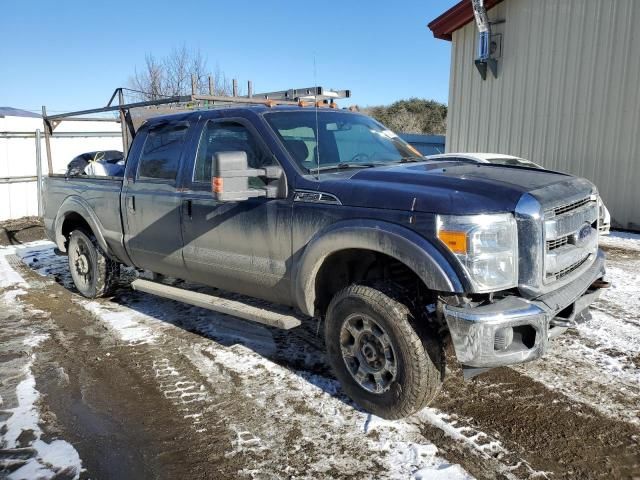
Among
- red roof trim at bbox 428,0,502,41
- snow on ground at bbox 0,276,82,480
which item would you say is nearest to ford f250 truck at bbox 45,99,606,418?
snow on ground at bbox 0,276,82,480

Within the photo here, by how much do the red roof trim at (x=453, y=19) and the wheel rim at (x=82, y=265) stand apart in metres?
9.90

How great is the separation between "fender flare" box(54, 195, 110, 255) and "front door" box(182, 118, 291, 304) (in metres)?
1.69

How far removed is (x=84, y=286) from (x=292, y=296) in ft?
12.0

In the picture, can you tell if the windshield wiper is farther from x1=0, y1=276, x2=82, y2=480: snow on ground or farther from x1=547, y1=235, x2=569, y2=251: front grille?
x1=0, y1=276, x2=82, y2=480: snow on ground

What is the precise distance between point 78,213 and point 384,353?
4.40 m

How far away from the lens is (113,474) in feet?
9.91

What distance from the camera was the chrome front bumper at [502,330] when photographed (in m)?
3.01

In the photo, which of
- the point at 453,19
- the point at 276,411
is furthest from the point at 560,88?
the point at 276,411

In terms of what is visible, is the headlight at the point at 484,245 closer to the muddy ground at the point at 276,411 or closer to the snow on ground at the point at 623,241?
the muddy ground at the point at 276,411

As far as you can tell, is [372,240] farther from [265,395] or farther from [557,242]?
[265,395]

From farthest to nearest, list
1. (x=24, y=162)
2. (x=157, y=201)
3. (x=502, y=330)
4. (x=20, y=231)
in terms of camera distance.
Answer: (x=24, y=162), (x=20, y=231), (x=157, y=201), (x=502, y=330)

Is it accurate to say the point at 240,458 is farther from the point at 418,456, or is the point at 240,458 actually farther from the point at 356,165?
the point at 356,165

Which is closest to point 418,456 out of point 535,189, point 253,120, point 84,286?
point 535,189

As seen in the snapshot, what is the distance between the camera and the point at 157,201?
16.4 feet
